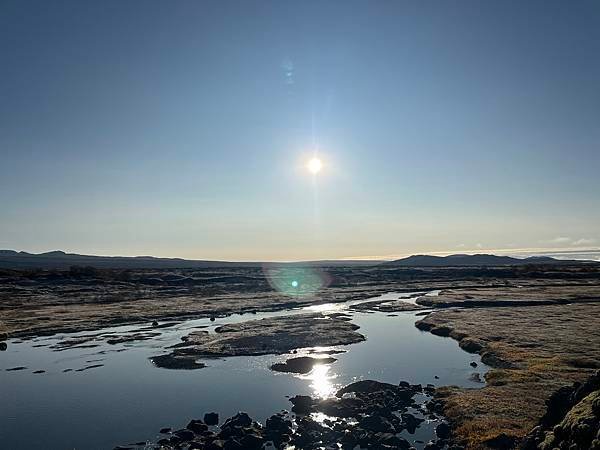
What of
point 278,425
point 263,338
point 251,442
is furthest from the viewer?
point 263,338

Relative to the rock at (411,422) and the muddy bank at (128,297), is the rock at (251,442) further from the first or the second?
the muddy bank at (128,297)

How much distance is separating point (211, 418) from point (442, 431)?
13.0m

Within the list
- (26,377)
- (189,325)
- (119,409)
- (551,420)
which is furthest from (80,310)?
(551,420)

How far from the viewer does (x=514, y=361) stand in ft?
132

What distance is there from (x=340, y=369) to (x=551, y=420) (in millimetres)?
21101

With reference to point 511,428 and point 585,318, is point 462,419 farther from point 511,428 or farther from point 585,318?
point 585,318

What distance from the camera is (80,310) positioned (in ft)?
263

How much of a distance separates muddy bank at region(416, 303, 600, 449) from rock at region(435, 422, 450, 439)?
576 millimetres

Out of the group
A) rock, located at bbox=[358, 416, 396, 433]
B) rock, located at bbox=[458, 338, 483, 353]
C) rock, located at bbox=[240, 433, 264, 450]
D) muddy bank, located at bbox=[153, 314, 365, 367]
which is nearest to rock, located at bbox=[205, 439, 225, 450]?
Result: rock, located at bbox=[240, 433, 264, 450]

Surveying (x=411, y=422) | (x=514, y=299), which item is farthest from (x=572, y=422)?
(x=514, y=299)

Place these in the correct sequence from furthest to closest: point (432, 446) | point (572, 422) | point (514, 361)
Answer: point (514, 361) < point (432, 446) < point (572, 422)

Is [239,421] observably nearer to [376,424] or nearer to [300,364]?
[376,424]

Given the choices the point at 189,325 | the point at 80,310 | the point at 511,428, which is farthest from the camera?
the point at 80,310

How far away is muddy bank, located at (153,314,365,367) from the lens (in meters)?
48.2
